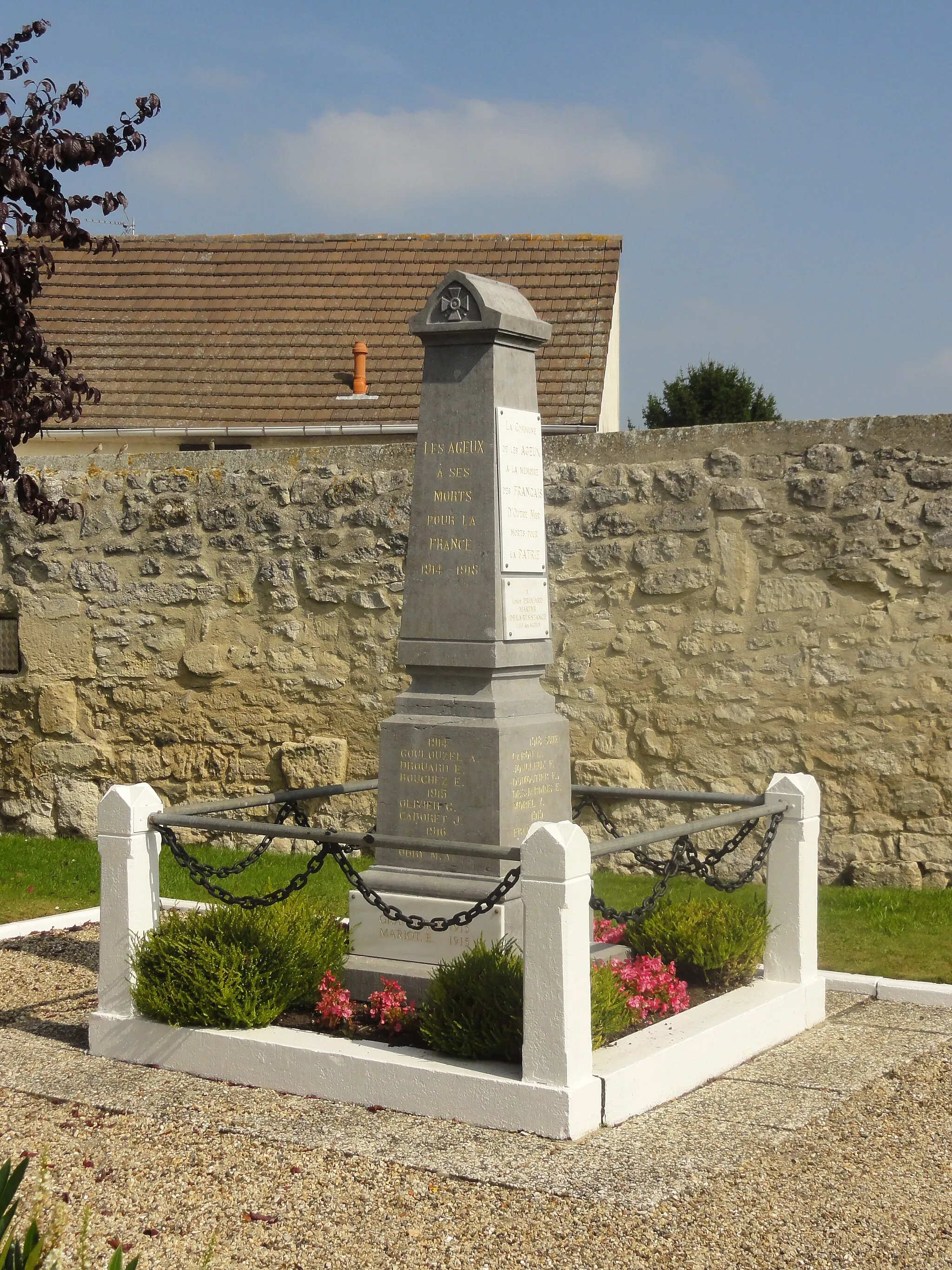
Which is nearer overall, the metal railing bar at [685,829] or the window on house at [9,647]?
the metal railing bar at [685,829]

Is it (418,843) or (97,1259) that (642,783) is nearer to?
(418,843)

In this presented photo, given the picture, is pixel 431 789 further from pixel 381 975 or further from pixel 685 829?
pixel 685 829

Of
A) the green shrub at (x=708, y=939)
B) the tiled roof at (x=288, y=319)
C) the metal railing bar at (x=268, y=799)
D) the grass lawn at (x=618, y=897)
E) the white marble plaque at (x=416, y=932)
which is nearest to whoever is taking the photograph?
the white marble plaque at (x=416, y=932)

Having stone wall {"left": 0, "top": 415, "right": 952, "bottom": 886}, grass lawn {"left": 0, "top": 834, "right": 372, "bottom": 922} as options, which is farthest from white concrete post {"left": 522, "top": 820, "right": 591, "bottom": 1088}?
stone wall {"left": 0, "top": 415, "right": 952, "bottom": 886}

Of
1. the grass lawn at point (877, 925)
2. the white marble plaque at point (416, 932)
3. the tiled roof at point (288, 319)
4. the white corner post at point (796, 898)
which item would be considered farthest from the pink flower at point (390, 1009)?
the tiled roof at point (288, 319)

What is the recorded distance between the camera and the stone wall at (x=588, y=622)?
307 inches

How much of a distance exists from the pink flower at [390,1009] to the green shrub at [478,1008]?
0.65ft

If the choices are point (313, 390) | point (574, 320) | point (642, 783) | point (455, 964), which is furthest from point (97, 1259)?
point (574, 320)

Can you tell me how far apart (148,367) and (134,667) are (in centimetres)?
634

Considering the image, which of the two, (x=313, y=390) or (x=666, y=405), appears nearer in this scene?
(x=313, y=390)

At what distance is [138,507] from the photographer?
945 cm

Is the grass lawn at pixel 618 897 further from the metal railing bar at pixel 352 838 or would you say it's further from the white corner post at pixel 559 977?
the white corner post at pixel 559 977

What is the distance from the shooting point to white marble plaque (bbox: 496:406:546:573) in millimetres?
5582

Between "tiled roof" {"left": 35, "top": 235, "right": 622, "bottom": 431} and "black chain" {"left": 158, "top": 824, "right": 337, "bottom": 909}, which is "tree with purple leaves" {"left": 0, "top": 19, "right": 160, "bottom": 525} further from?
"tiled roof" {"left": 35, "top": 235, "right": 622, "bottom": 431}
